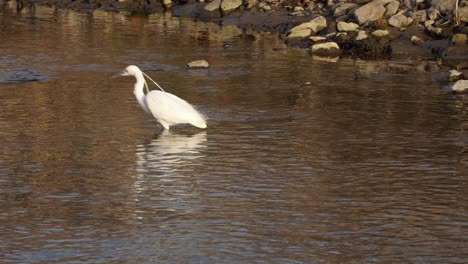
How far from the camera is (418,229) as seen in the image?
35.1 feet

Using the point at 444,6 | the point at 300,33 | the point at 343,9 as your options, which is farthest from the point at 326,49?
the point at 343,9

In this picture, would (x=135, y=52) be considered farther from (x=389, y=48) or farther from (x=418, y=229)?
(x=418, y=229)

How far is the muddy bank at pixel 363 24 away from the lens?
82.2 ft

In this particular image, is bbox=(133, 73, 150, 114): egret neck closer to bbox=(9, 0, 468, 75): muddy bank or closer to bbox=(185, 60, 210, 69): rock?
bbox=(185, 60, 210, 69): rock

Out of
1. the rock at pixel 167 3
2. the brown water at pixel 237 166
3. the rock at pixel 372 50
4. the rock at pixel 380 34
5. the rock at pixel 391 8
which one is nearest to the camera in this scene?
the brown water at pixel 237 166

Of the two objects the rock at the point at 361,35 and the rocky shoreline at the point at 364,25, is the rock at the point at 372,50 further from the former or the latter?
the rock at the point at 361,35

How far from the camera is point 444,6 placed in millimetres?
27578

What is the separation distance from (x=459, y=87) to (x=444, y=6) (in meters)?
8.53

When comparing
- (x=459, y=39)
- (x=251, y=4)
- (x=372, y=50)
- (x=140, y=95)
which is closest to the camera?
(x=140, y=95)

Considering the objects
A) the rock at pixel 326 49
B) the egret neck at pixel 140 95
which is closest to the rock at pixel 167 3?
the rock at pixel 326 49

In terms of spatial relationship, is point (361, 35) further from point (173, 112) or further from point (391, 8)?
point (173, 112)

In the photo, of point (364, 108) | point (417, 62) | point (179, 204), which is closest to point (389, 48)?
point (417, 62)

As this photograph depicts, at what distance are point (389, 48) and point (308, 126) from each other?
9514mm

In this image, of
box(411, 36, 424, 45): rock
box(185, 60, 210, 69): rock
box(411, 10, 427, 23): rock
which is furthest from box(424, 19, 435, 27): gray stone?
box(185, 60, 210, 69): rock
